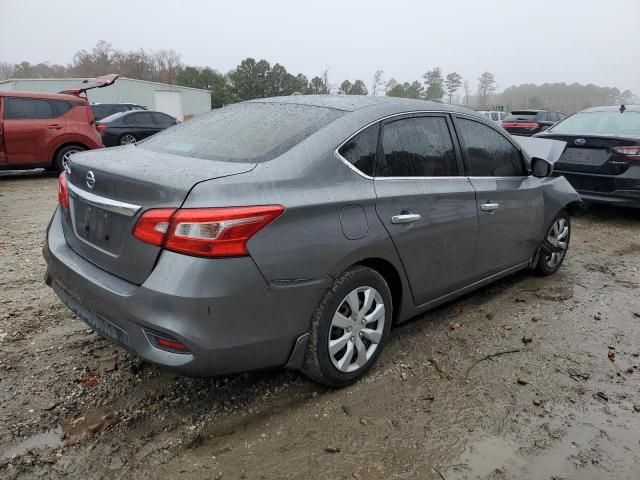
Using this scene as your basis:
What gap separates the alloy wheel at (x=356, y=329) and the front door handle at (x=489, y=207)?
113 cm

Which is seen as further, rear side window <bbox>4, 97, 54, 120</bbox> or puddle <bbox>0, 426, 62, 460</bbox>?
rear side window <bbox>4, 97, 54, 120</bbox>

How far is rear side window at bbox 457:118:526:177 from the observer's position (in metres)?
3.43

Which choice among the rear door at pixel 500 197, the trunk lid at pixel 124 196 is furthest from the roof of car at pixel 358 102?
the trunk lid at pixel 124 196

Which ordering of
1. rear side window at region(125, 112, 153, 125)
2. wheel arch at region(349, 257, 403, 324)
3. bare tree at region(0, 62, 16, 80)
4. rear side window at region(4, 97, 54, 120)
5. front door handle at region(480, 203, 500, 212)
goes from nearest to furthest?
wheel arch at region(349, 257, 403, 324) → front door handle at region(480, 203, 500, 212) → rear side window at region(4, 97, 54, 120) → rear side window at region(125, 112, 153, 125) → bare tree at region(0, 62, 16, 80)

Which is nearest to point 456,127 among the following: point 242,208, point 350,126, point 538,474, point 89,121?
point 350,126

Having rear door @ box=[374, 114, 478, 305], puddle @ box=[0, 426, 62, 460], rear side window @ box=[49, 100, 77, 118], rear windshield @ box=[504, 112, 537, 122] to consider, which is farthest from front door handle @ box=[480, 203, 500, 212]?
rear windshield @ box=[504, 112, 537, 122]

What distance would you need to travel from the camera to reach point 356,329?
2.67 metres

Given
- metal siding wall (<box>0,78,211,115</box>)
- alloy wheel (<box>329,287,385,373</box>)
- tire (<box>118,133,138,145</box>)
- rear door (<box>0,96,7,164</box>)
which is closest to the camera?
alloy wheel (<box>329,287,385,373</box>)

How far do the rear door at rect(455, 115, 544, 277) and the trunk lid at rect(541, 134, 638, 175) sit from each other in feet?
8.96

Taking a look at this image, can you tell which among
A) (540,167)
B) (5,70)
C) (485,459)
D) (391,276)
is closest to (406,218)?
(391,276)

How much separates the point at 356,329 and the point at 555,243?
2.72m

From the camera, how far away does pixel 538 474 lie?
7.16 ft

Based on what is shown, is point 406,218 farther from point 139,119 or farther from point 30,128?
point 139,119

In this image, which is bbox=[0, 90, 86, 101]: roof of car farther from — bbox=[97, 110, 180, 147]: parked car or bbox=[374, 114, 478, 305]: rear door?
bbox=[374, 114, 478, 305]: rear door
